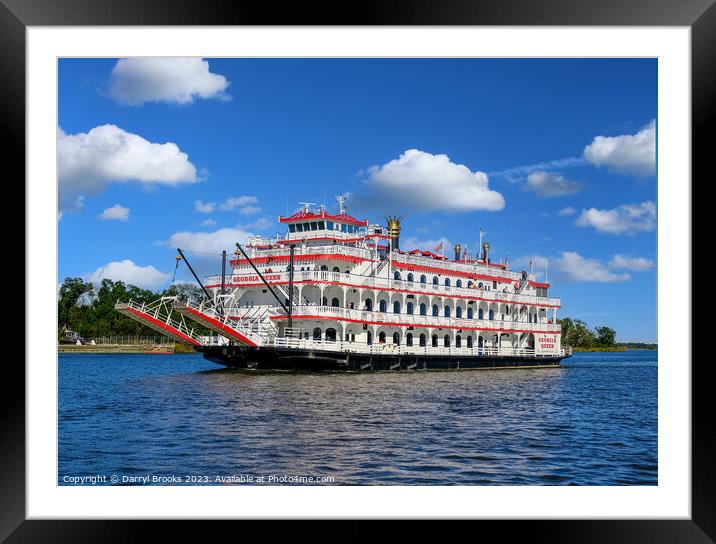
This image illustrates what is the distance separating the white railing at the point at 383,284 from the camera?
1108 inches

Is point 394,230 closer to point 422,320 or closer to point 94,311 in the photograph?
point 422,320

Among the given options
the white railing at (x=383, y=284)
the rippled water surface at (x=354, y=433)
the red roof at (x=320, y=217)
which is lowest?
the rippled water surface at (x=354, y=433)

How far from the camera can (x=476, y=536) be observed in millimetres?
6559

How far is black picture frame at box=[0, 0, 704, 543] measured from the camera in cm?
657

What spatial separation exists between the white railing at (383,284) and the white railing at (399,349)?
7.94ft

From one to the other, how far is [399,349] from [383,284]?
296 cm

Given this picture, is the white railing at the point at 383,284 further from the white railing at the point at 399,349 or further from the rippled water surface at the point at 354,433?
the rippled water surface at the point at 354,433

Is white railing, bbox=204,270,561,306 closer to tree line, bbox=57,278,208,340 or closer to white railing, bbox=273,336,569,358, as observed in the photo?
white railing, bbox=273,336,569,358

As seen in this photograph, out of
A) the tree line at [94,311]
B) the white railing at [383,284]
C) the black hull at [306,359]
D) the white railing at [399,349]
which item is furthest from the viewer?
the tree line at [94,311]
